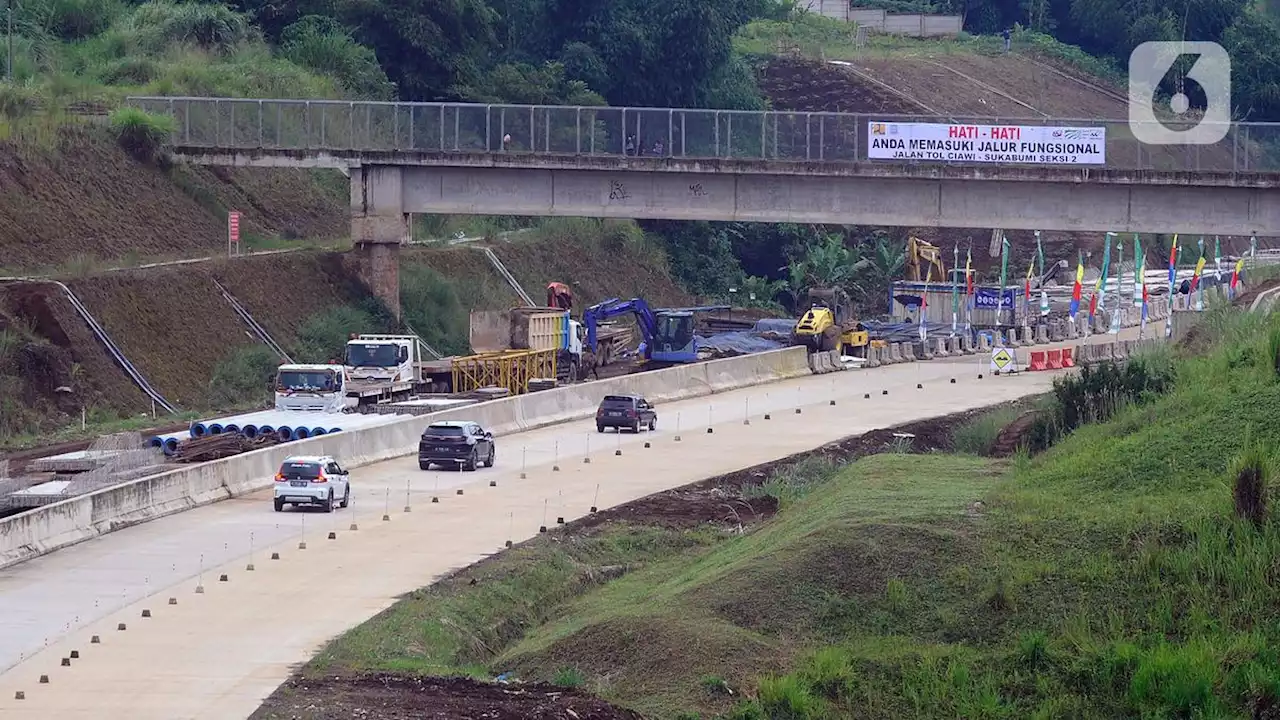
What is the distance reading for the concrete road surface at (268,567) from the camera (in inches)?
963

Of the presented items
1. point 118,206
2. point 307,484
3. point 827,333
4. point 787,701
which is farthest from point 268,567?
point 827,333

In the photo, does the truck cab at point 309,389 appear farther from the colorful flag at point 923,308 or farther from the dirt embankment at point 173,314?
the colorful flag at point 923,308

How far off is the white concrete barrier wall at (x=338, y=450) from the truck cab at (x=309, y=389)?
226cm

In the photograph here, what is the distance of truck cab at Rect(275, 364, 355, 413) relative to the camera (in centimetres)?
4925

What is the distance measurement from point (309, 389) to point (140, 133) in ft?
73.8

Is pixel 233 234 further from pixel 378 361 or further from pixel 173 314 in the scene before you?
pixel 378 361

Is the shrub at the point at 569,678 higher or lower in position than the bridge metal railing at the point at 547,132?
lower

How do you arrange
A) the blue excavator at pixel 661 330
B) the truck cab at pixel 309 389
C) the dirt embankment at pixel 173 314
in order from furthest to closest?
1. the blue excavator at pixel 661 330
2. the dirt embankment at pixel 173 314
3. the truck cab at pixel 309 389

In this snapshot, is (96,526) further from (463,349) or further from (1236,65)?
(1236,65)

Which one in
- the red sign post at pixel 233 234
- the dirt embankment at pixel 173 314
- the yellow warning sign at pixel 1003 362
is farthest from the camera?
the yellow warning sign at pixel 1003 362

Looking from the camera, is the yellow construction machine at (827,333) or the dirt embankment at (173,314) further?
the yellow construction machine at (827,333)

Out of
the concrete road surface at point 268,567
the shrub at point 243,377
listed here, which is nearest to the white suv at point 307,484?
the concrete road surface at point 268,567

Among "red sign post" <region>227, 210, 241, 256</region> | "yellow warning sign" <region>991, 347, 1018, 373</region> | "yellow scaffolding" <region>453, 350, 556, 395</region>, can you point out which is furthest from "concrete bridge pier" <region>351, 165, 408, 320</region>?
"yellow warning sign" <region>991, 347, 1018, 373</region>

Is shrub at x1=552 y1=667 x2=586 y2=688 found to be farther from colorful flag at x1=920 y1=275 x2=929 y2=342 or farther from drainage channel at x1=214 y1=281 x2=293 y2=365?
colorful flag at x1=920 y1=275 x2=929 y2=342
